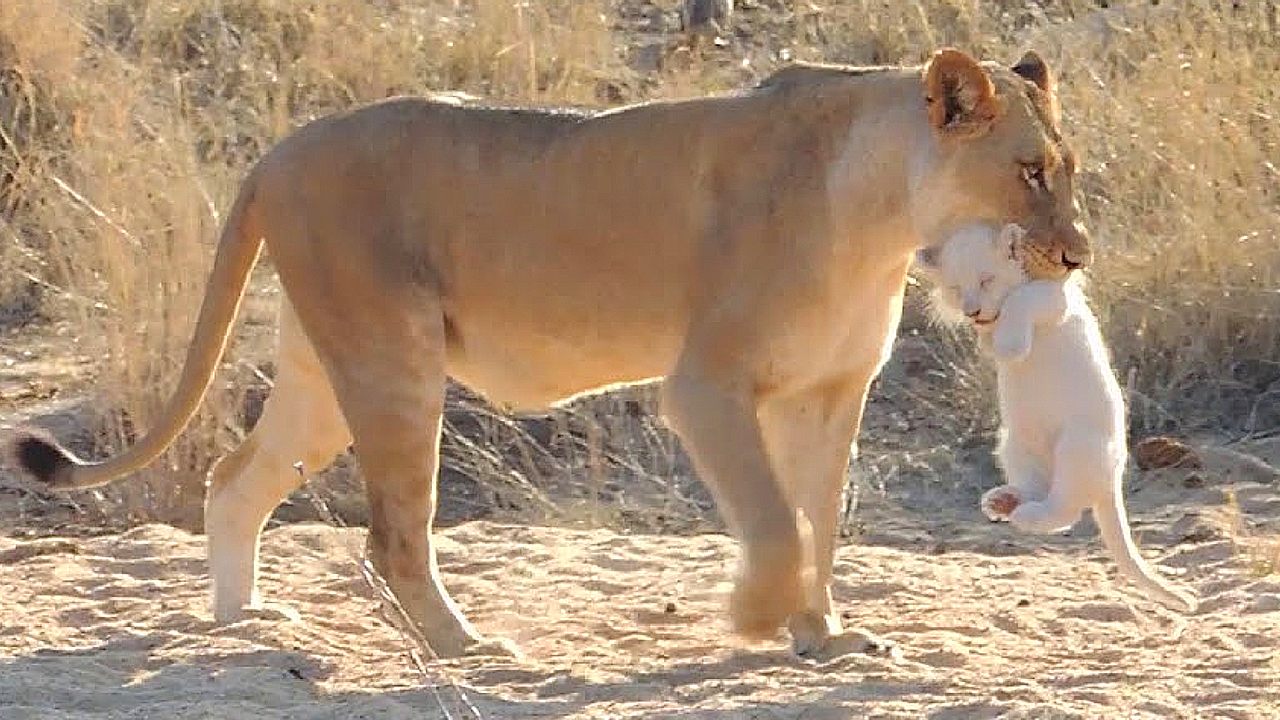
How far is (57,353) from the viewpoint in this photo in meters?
8.77

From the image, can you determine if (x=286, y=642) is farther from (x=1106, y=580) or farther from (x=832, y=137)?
(x=1106, y=580)

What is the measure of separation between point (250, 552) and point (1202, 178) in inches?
146

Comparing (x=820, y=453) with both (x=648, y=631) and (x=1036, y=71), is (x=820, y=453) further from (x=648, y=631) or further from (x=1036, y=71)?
(x=1036, y=71)

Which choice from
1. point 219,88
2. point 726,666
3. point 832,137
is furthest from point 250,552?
point 219,88

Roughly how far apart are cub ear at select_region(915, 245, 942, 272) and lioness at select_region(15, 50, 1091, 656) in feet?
0.21

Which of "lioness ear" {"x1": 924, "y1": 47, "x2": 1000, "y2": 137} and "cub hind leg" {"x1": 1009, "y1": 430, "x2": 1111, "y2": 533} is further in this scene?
"lioness ear" {"x1": 924, "y1": 47, "x2": 1000, "y2": 137}

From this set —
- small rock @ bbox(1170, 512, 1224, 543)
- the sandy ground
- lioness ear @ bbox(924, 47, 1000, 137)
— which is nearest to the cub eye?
lioness ear @ bbox(924, 47, 1000, 137)

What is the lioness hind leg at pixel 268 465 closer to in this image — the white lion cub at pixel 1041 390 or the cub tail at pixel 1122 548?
the white lion cub at pixel 1041 390

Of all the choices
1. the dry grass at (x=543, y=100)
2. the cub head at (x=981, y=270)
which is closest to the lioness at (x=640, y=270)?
the cub head at (x=981, y=270)

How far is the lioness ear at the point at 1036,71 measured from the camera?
→ 16.7 ft

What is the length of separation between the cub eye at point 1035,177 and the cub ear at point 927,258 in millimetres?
203

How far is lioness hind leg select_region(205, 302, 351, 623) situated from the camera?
5715 mm

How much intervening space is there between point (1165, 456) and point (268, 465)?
9.17ft

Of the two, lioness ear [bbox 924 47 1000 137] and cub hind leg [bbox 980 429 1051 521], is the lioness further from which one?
cub hind leg [bbox 980 429 1051 521]
